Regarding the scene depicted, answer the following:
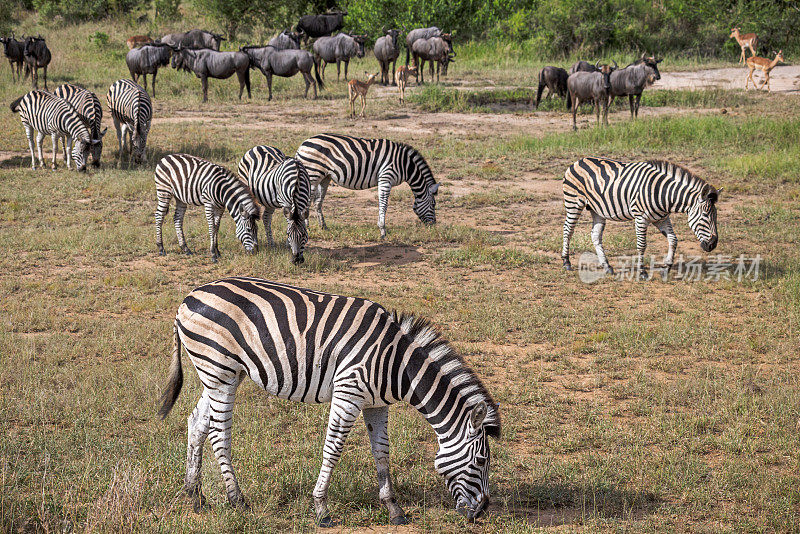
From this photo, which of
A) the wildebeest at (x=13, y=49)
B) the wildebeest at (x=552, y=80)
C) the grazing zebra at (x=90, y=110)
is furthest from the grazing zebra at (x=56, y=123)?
the wildebeest at (x=552, y=80)

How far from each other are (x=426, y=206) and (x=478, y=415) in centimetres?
938

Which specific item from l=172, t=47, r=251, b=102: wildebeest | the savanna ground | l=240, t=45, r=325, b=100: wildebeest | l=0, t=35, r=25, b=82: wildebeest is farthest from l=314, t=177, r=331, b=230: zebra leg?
l=0, t=35, r=25, b=82: wildebeest

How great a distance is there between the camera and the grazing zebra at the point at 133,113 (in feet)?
57.1

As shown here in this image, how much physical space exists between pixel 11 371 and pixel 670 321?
757 centimetres

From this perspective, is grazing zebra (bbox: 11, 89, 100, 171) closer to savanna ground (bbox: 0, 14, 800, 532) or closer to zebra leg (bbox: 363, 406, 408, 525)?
savanna ground (bbox: 0, 14, 800, 532)

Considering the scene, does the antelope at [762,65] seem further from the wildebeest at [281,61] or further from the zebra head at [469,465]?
the zebra head at [469,465]

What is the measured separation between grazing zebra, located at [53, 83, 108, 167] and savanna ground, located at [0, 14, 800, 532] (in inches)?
21.2

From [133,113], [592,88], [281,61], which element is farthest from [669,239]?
[281,61]

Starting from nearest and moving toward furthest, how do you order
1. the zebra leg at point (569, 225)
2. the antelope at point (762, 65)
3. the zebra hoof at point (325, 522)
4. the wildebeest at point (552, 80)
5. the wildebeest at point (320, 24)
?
the zebra hoof at point (325, 522)
the zebra leg at point (569, 225)
the wildebeest at point (552, 80)
the antelope at point (762, 65)
the wildebeest at point (320, 24)

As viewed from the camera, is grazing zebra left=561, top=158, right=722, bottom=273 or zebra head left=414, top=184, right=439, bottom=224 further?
zebra head left=414, top=184, right=439, bottom=224

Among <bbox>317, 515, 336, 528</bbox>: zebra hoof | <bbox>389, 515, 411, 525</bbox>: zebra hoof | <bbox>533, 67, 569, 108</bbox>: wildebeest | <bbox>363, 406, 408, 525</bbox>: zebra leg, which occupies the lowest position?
<bbox>389, 515, 411, 525</bbox>: zebra hoof

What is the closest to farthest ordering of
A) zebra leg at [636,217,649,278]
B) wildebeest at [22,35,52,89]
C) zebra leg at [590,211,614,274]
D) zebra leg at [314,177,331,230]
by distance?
zebra leg at [636,217,649,278] → zebra leg at [590,211,614,274] → zebra leg at [314,177,331,230] → wildebeest at [22,35,52,89]

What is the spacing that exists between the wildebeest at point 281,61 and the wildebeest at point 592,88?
917cm

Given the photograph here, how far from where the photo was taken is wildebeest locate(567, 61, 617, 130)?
21.6m
